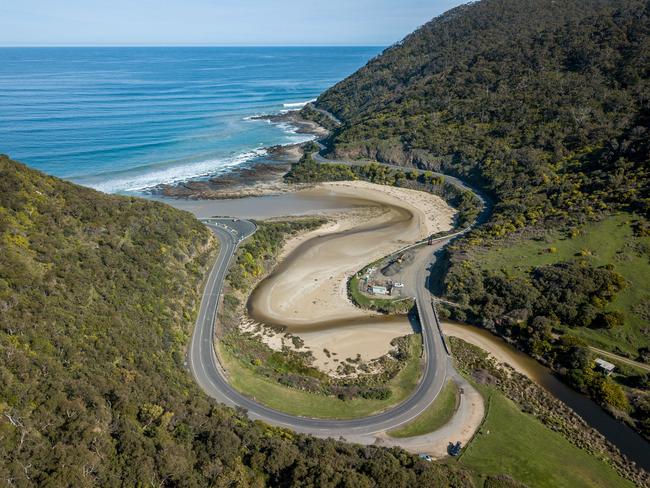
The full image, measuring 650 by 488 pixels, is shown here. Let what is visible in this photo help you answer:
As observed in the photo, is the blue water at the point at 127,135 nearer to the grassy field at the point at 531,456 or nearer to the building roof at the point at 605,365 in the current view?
the grassy field at the point at 531,456

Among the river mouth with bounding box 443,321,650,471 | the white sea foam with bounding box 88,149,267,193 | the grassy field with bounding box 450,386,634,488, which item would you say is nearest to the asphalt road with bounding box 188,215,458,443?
the river mouth with bounding box 443,321,650,471

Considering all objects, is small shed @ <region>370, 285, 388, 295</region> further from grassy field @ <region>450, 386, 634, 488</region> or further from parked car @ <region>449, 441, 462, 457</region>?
parked car @ <region>449, 441, 462, 457</region>

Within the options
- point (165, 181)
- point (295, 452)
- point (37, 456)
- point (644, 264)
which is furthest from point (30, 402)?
point (165, 181)

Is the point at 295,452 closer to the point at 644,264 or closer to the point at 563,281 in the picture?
the point at 563,281

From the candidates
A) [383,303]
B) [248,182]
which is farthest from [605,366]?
[248,182]

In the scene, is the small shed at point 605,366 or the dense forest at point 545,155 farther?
the dense forest at point 545,155

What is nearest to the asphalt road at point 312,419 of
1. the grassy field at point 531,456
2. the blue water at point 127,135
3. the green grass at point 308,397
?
the green grass at point 308,397

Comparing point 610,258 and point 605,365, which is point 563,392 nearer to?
point 605,365
